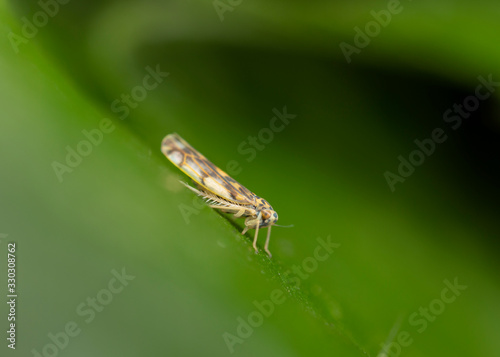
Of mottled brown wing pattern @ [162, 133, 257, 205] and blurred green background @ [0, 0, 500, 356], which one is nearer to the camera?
blurred green background @ [0, 0, 500, 356]

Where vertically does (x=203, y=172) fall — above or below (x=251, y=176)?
below

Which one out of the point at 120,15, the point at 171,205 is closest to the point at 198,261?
the point at 171,205

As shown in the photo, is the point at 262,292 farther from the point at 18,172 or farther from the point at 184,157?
the point at 184,157

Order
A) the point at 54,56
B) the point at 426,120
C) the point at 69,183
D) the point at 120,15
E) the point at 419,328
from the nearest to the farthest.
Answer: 1. the point at 69,183
2. the point at 54,56
3. the point at 419,328
4. the point at 426,120
5. the point at 120,15
